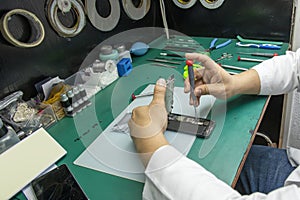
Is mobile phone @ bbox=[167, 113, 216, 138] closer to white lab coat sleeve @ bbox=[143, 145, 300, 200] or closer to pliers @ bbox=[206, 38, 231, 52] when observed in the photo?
white lab coat sleeve @ bbox=[143, 145, 300, 200]

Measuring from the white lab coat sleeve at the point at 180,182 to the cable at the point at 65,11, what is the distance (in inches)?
22.8

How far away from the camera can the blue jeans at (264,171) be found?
0.77 metres

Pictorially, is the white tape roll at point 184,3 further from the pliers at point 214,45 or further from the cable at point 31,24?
the cable at point 31,24

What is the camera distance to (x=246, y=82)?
80 cm

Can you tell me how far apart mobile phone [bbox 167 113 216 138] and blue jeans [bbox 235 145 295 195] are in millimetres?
247

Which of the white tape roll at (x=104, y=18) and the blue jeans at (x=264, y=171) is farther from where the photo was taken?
the white tape roll at (x=104, y=18)

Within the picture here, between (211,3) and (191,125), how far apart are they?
2.41 ft

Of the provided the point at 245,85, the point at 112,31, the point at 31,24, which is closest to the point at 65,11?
the point at 31,24

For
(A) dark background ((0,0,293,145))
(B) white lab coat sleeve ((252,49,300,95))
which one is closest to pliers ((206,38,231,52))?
(A) dark background ((0,0,293,145))

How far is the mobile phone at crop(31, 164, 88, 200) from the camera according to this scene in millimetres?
537

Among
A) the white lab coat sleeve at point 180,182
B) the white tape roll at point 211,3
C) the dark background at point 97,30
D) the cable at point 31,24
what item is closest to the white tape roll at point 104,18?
the dark background at point 97,30

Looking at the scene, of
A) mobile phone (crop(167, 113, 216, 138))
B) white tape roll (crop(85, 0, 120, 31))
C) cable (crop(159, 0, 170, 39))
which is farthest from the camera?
cable (crop(159, 0, 170, 39))

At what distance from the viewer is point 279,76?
0.81m

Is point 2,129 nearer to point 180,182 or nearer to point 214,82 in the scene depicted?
point 180,182
